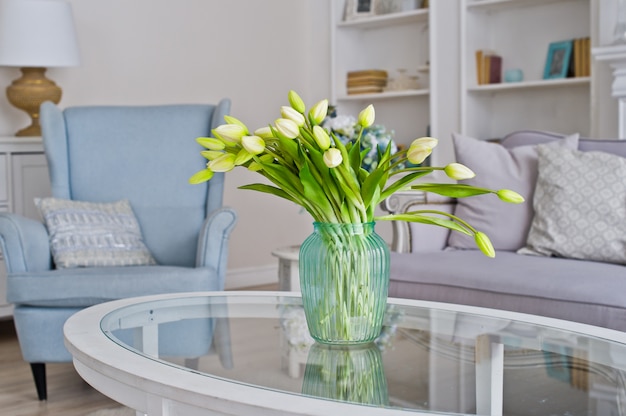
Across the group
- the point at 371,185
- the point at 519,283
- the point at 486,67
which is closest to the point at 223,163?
the point at 371,185

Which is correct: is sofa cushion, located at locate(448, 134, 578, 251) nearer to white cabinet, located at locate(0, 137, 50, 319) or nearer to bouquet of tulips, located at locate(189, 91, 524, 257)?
bouquet of tulips, located at locate(189, 91, 524, 257)

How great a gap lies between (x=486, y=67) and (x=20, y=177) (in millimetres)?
2624

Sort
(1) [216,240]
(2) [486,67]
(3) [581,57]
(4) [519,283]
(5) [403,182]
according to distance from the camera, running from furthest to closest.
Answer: (2) [486,67] → (3) [581,57] → (1) [216,240] → (4) [519,283] → (5) [403,182]

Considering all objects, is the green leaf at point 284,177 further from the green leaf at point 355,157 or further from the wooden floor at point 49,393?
the wooden floor at point 49,393

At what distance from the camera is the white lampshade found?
156 inches

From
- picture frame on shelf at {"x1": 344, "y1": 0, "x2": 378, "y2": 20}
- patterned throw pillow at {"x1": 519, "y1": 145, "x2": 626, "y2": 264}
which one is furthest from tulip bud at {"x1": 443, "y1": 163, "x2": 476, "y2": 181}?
picture frame on shelf at {"x1": 344, "y1": 0, "x2": 378, "y2": 20}

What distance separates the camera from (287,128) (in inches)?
62.9

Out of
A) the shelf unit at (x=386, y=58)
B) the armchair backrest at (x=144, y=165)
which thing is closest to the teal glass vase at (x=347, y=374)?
the armchair backrest at (x=144, y=165)

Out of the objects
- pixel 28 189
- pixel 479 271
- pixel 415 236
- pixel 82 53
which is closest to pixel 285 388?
pixel 479 271

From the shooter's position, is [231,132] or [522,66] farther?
[522,66]

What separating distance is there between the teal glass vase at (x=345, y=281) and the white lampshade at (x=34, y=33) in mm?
2714

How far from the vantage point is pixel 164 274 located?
3070 mm

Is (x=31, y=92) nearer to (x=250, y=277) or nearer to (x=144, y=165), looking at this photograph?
(x=144, y=165)

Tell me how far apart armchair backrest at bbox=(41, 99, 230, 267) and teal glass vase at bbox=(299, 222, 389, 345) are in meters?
1.89
